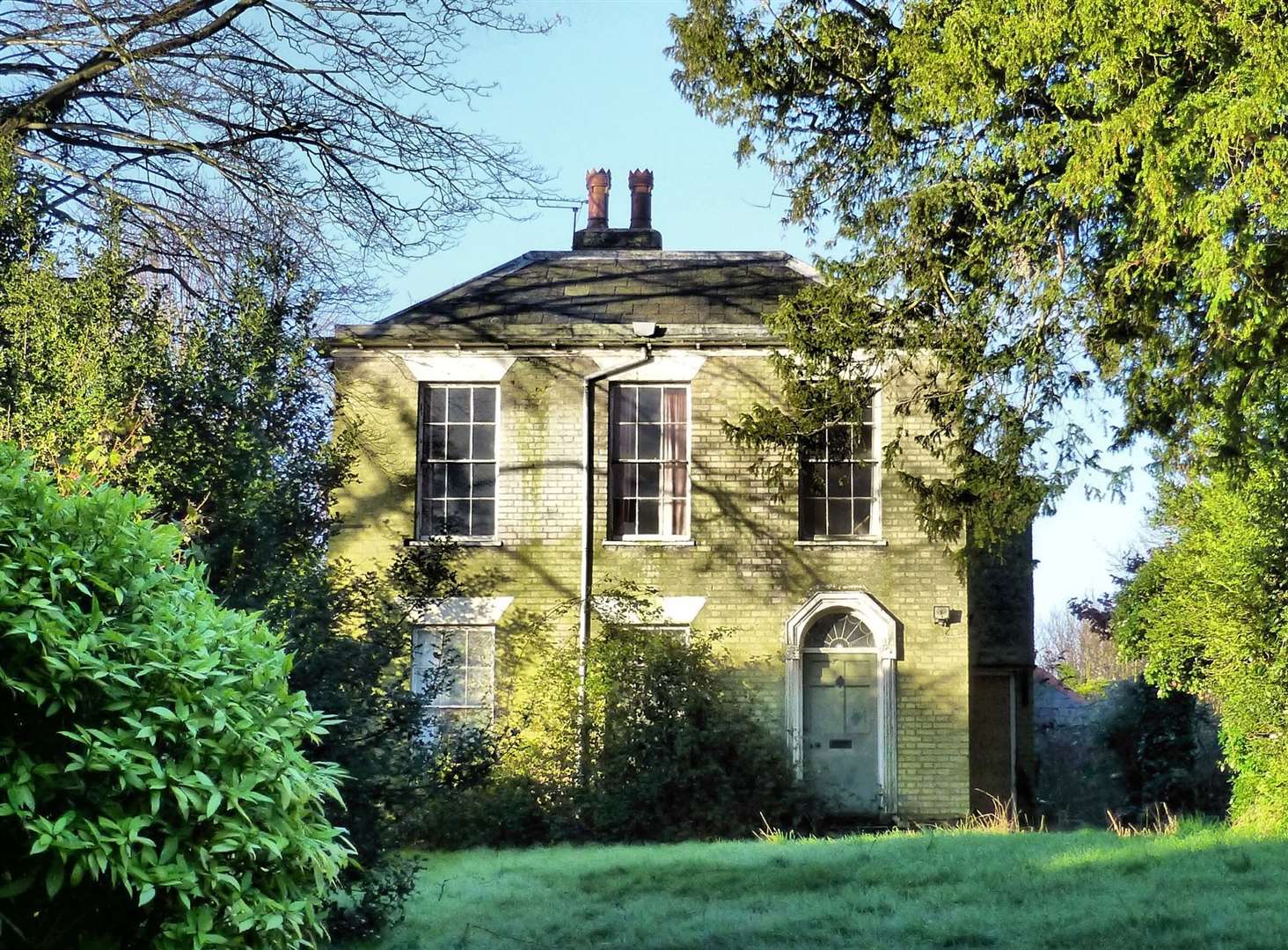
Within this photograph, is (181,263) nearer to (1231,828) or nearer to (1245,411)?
(1245,411)

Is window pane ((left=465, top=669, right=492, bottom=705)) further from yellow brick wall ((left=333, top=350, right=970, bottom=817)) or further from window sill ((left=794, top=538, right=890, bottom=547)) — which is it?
window sill ((left=794, top=538, right=890, bottom=547))

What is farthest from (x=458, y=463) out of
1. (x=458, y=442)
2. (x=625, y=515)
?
(x=625, y=515)

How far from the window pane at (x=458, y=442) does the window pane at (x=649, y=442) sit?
250 centimetres

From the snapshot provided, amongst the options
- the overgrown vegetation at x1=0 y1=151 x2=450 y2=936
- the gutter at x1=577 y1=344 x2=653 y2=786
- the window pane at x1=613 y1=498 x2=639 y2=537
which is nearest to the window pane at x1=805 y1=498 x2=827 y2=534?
the window pane at x1=613 y1=498 x2=639 y2=537

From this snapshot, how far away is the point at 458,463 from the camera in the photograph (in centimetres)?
2159

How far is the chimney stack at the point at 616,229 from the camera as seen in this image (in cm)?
2422

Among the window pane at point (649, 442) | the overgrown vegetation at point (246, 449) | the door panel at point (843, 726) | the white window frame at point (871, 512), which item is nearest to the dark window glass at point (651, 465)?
the window pane at point (649, 442)

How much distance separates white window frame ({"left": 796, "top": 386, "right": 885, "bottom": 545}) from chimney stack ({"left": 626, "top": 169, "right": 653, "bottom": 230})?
5574 millimetres

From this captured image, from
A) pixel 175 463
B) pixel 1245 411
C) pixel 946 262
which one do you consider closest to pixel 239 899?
pixel 175 463

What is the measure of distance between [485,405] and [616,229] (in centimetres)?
437

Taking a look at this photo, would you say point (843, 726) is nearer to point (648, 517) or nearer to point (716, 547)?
point (716, 547)

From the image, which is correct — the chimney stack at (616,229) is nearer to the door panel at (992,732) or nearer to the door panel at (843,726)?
the door panel at (843,726)

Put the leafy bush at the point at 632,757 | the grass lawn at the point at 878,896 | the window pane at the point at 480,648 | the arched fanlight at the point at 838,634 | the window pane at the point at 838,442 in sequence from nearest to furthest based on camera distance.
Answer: the grass lawn at the point at 878,896 → the window pane at the point at 838,442 → the leafy bush at the point at 632,757 → the window pane at the point at 480,648 → the arched fanlight at the point at 838,634

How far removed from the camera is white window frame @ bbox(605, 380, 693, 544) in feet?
69.7
